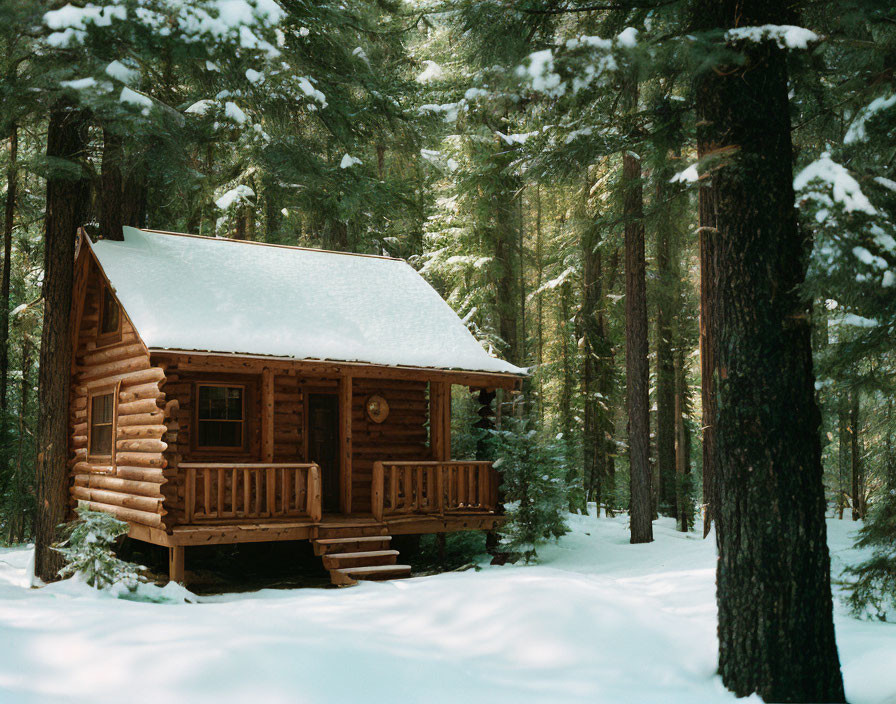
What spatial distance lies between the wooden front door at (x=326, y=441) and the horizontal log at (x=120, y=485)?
11.0ft

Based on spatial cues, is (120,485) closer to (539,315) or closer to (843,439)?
(539,315)

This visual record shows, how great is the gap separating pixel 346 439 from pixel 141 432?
3.39m

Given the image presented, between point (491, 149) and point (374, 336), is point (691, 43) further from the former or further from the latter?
point (491, 149)

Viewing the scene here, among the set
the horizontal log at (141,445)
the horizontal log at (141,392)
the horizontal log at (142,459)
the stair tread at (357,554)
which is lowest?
the stair tread at (357,554)

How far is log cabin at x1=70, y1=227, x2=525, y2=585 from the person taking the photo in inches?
493

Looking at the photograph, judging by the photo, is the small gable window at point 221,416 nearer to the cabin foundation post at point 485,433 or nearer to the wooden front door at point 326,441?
the wooden front door at point 326,441

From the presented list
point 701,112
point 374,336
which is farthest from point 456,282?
point 701,112

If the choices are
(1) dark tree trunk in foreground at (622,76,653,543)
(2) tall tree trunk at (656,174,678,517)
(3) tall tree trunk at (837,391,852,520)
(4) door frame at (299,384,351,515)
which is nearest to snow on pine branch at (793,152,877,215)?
(3) tall tree trunk at (837,391,852,520)

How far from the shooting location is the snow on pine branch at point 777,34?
6.00 metres

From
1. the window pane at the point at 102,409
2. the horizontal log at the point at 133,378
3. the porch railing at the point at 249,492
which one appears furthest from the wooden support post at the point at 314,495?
the window pane at the point at 102,409

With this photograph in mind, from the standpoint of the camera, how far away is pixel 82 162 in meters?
12.9

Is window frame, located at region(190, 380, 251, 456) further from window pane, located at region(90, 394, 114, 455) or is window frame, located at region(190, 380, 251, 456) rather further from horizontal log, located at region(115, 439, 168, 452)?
window pane, located at region(90, 394, 114, 455)

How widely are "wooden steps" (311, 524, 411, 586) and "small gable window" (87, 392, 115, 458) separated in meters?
4.65

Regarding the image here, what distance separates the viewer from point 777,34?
624cm
